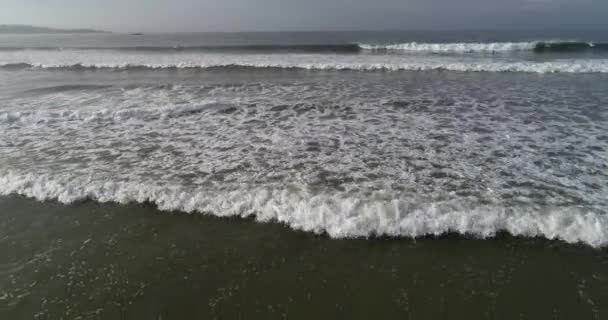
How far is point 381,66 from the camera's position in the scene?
2094 cm

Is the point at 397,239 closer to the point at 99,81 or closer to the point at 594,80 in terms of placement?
the point at 594,80

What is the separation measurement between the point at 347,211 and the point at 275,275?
61.5 inches

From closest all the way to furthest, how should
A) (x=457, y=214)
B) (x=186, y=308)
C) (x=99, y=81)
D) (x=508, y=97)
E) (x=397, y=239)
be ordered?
(x=186, y=308)
(x=397, y=239)
(x=457, y=214)
(x=508, y=97)
(x=99, y=81)

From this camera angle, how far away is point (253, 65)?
2350 cm

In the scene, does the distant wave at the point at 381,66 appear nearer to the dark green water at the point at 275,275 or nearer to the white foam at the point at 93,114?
the white foam at the point at 93,114

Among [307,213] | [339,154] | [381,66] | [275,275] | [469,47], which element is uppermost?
[469,47]

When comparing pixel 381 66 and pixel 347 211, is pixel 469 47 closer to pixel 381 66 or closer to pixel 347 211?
pixel 381 66

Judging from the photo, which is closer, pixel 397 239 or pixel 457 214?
pixel 397 239

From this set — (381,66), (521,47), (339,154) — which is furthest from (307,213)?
(521,47)

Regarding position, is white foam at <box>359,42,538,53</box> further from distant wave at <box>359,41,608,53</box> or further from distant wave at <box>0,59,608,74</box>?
distant wave at <box>0,59,608,74</box>

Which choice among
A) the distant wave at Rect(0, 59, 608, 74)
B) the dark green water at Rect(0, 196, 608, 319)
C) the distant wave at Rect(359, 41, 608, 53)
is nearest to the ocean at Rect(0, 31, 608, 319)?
the dark green water at Rect(0, 196, 608, 319)

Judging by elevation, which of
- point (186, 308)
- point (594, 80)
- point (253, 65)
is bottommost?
point (186, 308)

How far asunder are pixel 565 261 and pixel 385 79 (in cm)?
1409

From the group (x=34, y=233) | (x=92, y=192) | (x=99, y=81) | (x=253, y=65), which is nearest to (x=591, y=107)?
(x=92, y=192)
